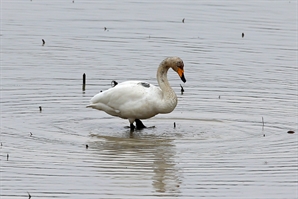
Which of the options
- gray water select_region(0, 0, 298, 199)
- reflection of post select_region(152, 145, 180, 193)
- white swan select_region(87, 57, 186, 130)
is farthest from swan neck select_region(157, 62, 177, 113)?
reflection of post select_region(152, 145, 180, 193)

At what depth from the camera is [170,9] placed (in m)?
25.2

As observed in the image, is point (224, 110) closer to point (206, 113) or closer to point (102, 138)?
point (206, 113)

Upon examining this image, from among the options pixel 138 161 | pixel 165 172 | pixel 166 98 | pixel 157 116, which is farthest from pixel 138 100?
pixel 165 172

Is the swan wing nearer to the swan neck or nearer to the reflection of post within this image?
the swan neck

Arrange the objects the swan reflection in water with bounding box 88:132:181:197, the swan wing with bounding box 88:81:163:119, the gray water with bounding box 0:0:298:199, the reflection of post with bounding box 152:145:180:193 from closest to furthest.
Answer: the reflection of post with bounding box 152:145:180:193, the swan reflection in water with bounding box 88:132:181:197, the gray water with bounding box 0:0:298:199, the swan wing with bounding box 88:81:163:119

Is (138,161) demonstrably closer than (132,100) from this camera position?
Yes

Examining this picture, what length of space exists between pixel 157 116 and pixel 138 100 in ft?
5.02

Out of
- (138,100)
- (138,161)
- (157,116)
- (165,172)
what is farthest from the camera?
(157,116)

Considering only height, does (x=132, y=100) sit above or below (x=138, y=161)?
above

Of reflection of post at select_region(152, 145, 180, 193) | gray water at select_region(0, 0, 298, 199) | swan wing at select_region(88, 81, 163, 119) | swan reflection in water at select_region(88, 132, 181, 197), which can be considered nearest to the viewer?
reflection of post at select_region(152, 145, 180, 193)

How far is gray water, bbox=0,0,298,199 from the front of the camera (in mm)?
10062

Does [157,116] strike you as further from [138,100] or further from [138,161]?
[138,161]

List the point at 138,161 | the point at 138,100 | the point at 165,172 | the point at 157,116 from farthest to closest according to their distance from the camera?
the point at 157,116
the point at 138,100
the point at 138,161
the point at 165,172

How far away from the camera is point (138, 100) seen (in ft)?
42.5
